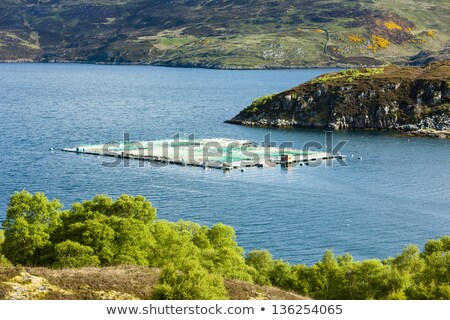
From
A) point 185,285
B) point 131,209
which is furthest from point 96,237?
point 185,285

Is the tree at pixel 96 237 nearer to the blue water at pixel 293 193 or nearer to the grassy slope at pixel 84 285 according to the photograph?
the grassy slope at pixel 84 285

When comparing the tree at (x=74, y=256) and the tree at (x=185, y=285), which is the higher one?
the tree at (x=185, y=285)

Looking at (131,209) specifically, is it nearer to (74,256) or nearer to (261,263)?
(74,256)

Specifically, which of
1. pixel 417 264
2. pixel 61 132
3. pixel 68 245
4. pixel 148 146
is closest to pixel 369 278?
pixel 417 264

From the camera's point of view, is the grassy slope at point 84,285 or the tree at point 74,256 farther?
the tree at point 74,256

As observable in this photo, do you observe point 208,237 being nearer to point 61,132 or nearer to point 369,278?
point 369,278

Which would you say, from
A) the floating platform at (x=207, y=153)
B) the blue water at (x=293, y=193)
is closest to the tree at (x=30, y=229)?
the blue water at (x=293, y=193)

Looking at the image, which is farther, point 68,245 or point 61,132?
point 61,132
